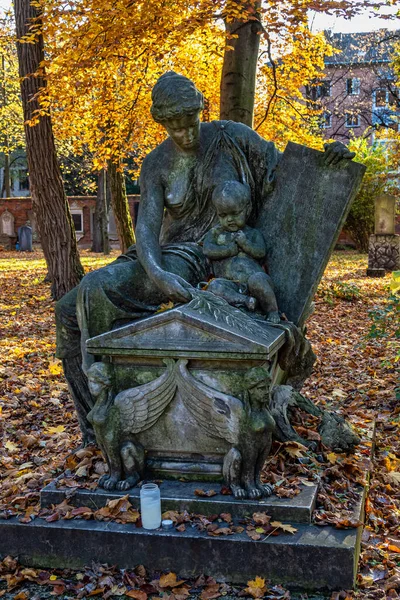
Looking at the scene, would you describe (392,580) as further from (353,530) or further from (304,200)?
(304,200)

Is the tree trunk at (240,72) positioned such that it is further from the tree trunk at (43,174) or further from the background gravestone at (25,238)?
the background gravestone at (25,238)

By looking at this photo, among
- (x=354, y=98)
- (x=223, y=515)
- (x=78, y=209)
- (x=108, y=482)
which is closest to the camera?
(x=223, y=515)

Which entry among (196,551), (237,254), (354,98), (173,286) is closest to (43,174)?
(237,254)

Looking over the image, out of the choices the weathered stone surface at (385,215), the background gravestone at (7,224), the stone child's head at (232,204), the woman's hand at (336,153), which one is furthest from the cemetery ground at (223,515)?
the background gravestone at (7,224)

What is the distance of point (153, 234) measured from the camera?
4.29m

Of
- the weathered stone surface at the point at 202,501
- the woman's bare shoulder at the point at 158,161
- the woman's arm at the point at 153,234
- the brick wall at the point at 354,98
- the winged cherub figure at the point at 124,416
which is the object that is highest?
the brick wall at the point at 354,98

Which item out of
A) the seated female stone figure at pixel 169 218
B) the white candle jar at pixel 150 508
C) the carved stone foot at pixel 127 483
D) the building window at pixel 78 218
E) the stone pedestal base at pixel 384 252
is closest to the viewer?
the white candle jar at pixel 150 508

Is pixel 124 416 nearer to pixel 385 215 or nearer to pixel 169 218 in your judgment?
pixel 169 218

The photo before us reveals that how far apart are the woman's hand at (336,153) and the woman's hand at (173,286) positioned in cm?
127

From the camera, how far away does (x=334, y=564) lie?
3189mm

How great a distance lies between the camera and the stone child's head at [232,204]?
13.8 feet

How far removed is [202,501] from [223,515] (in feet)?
0.40

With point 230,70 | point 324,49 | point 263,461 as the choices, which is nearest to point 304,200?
point 263,461

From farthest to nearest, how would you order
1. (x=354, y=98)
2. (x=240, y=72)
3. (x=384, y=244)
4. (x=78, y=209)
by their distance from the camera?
(x=354, y=98), (x=78, y=209), (x=384, y=244), (x=240, y=72)
